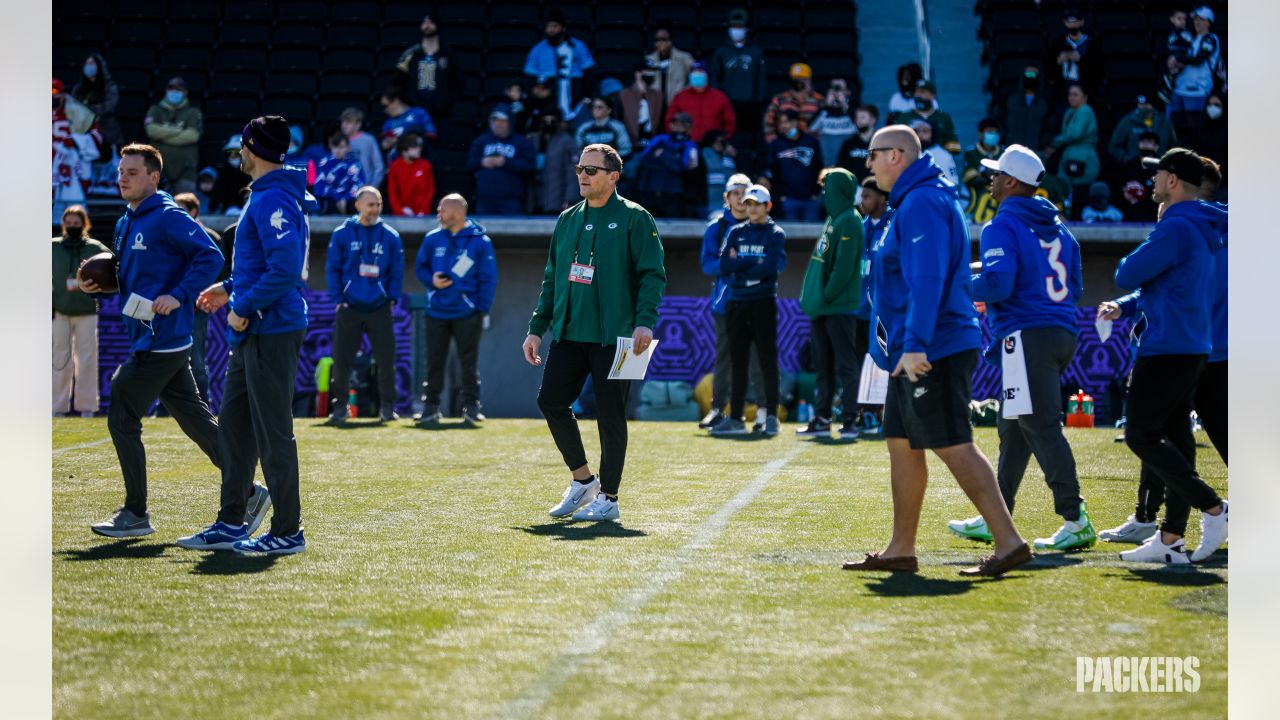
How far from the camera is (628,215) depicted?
744 centimetres

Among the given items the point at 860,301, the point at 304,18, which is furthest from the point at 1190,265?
the point at 304,18

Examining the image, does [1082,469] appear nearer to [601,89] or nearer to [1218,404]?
[1218,404]

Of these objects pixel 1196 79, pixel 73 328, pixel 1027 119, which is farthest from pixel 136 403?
pixel 1196 79

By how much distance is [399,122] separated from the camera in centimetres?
1820

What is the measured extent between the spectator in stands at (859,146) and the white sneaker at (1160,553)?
36.6 feet

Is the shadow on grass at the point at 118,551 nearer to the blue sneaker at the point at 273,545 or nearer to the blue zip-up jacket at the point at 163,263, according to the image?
the blue sneaker at the point at 273,545

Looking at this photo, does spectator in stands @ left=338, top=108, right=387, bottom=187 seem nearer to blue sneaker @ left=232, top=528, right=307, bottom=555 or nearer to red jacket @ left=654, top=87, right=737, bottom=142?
red jacket @ left=654, top=87, right=737, bottom=142

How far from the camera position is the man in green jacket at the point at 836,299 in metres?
11.8

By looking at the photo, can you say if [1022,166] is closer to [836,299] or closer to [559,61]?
[836,299]

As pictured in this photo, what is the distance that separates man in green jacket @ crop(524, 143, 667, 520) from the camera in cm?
735

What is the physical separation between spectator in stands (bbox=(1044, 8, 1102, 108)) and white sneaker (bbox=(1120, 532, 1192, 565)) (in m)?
13.3

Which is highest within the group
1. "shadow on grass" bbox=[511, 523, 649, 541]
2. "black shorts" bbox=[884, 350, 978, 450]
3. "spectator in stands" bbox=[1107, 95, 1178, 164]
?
"spectator in stands" bbox=[1107, 95, 1178, 164]

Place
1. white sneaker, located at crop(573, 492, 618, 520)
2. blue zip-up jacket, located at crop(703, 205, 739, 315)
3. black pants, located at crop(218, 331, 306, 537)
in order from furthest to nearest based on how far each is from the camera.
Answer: blue zip-up jacket, located at crop(703, 205, 739, 315) < white sneaker, located at crop(573, 492, 618, 520) < black pants, located at crop(218, 331, 306, 537)

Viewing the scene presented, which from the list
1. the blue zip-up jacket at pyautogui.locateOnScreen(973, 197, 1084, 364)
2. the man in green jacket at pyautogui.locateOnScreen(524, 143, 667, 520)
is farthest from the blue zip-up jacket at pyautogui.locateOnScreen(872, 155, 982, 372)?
the man in green jacket at pyautogui.locateOnScreen(524, 143, 667, 520)
